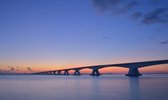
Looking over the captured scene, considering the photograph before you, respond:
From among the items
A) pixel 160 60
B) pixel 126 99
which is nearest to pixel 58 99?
pixel 126 99

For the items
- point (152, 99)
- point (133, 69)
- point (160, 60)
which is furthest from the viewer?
point (133, 69)

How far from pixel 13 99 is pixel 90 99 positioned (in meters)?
8.10

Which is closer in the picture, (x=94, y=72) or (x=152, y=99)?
(x=152, y=99)

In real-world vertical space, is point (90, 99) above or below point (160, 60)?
below

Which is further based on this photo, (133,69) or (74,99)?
(133,69)

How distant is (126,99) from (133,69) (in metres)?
69.5

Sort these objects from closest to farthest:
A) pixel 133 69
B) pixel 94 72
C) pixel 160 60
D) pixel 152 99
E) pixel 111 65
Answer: pixel 152 99, pixel 160 60, pixel 133 69, pixel 111 65, pixel 94 72

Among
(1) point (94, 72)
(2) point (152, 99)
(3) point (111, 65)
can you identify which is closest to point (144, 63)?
(3) point (111, 65)

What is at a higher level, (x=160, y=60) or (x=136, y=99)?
(x=160, y=60)

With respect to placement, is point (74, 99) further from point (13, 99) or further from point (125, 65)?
point (125, 65)

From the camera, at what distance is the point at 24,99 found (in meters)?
23.9

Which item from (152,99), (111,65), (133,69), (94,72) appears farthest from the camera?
(94,72)

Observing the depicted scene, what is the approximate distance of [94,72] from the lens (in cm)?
12550

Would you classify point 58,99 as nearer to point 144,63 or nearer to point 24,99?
point 24,99
